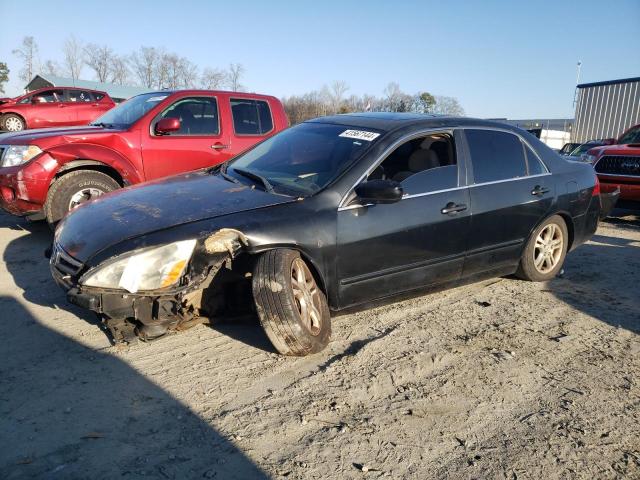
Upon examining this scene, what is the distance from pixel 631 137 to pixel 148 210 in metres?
9.81

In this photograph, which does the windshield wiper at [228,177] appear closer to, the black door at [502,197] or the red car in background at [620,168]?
the black door at [502,197]

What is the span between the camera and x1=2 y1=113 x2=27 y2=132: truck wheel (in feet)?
56.0

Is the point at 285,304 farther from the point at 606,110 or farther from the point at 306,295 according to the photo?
the point at 606,110

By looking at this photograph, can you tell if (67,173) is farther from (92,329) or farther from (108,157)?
(92,329)

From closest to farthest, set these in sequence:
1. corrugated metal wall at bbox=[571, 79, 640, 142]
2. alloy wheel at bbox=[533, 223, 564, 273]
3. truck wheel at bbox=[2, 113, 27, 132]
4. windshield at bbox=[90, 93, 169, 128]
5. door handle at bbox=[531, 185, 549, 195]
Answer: door handle at bbox=[531, 185, 549, 195]
alloy wheel at bbox=[533, 223, 564, 273]
windshield at bbox=[90, 93, 169, 128]
truck wheel at bbox=[2, 113, 27, 132]
corrugated metal wall at bbox=[571, 79, 640, 142]

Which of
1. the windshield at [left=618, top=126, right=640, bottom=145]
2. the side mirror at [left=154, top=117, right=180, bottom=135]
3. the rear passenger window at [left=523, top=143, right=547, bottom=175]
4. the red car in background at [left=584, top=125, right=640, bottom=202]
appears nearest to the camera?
the rear passenger window at [left=523, top=143, right=547, bottom=175]

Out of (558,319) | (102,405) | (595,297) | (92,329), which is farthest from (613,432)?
(92,329)

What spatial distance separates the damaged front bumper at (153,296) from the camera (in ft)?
9.27

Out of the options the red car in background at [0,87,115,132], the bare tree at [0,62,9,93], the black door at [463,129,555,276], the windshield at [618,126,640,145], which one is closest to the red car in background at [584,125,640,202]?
the windshield at [618,126,640,145]

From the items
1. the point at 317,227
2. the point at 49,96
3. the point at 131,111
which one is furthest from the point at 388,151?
the point at 49,96

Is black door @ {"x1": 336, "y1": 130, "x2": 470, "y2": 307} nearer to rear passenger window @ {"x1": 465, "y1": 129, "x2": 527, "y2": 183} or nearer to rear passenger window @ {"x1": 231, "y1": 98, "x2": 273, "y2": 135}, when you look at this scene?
rear passenger window @ {"x1": 465, "y1": 129, "x2": 527, "y2": 183}

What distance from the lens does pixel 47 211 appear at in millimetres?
5199

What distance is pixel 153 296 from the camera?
112 inches

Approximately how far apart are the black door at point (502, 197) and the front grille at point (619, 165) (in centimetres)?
483
